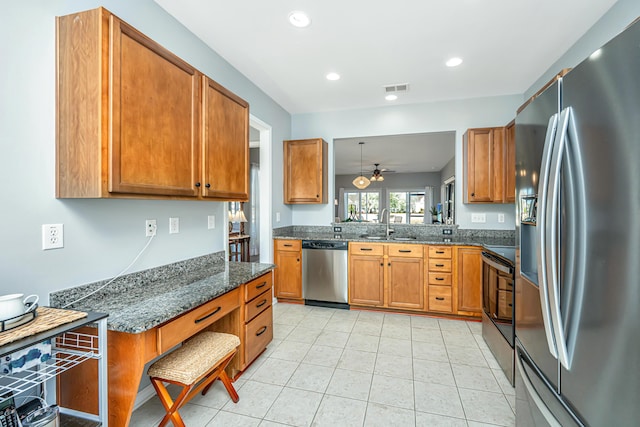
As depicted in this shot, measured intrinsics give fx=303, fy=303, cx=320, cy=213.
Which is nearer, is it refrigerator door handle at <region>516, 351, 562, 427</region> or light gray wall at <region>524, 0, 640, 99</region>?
refrigerator door handle at <region>516, 351, 562, 427</region>

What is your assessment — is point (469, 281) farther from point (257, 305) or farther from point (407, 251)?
point (257, 305)

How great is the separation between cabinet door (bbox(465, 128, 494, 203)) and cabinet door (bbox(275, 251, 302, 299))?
2280 millimetres

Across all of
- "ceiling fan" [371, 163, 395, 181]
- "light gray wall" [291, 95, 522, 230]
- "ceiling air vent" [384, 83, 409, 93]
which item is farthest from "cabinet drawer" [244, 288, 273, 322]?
"ceiling fan" [371, 163, 395, 181]

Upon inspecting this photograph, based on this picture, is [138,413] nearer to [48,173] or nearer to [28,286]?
[28,286]

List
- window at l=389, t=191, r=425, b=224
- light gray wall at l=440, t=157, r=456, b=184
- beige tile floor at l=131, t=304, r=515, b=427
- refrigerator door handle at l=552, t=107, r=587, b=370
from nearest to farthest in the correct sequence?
refrigerator door handle at l=552, t=107, r=587, b=370 → beige tile floor at l=131, t=304, r=515, b=427 → light gray wall at l=440, t=157, r=456, b=184 → window at l=389, t=191, r=425, b=224

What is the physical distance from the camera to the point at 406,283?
3.56 metres

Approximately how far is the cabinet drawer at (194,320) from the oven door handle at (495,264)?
1940 millimetres

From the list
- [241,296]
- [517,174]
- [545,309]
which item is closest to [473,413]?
[545,309]

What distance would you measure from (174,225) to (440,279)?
2.82 metres

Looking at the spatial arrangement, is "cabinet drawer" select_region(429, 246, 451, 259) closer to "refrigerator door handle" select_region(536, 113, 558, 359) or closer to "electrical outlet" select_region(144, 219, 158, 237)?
"refrigerator door handle" select_region(536, 113, 558, 359)

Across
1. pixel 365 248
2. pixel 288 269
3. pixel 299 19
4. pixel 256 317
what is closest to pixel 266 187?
pixel 288 269

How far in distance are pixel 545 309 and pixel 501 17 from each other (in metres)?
2.23

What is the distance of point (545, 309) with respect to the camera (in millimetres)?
989

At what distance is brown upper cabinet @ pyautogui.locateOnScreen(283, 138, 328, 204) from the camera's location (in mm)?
4133
